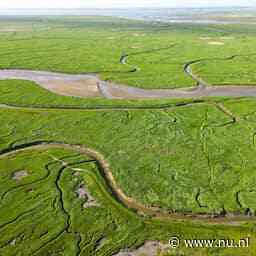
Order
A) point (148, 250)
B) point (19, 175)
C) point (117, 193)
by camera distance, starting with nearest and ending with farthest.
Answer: point (148, 250), point (117, 193), point (19, 175)

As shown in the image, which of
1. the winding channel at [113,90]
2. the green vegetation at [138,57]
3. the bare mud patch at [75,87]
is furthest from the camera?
the green vegetation at [138,57]

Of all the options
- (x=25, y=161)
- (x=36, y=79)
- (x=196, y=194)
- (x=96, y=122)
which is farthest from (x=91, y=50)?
(x=196, y=194)

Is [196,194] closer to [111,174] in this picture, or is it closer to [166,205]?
[166,205]

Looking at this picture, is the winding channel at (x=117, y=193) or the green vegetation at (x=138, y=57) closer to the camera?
the winding channel at (x=117, y=193)

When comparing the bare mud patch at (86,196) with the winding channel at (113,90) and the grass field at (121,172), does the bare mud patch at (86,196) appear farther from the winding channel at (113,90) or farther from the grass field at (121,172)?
the winding channel at (113,90)

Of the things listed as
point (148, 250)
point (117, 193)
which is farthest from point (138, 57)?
point (148, 250)

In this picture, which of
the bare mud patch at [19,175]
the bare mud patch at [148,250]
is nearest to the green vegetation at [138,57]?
the bare mud patch at [19,175]

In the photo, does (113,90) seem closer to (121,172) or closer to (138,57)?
(121,172)
